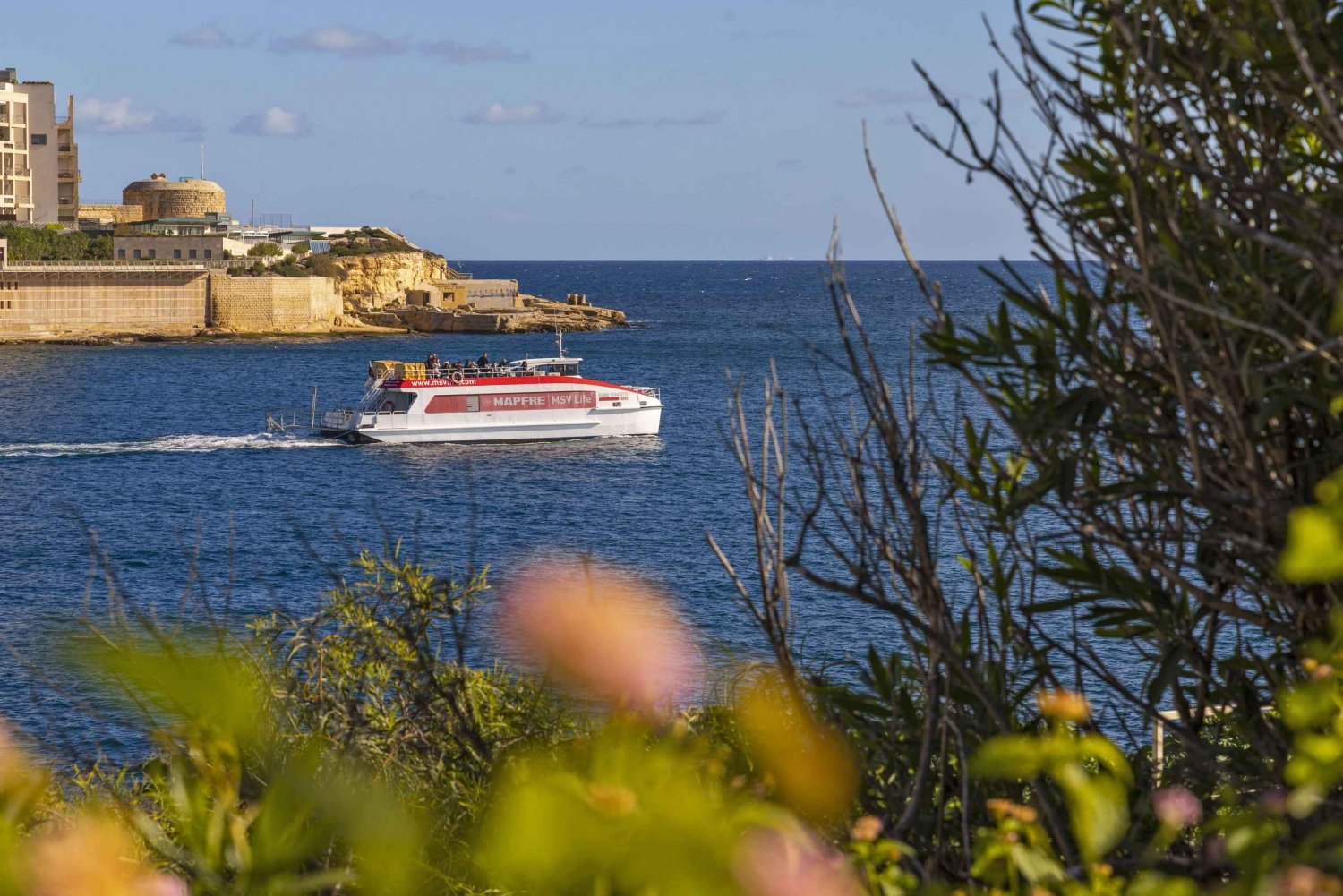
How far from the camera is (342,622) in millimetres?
6906

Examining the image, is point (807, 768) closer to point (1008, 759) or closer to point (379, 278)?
point (1008, 759)

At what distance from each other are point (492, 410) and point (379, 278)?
Result: 2381 inches

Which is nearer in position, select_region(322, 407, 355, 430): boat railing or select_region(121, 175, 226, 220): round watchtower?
select_region(322, 407, 355, 430): boat railing

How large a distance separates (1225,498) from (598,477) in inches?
1521

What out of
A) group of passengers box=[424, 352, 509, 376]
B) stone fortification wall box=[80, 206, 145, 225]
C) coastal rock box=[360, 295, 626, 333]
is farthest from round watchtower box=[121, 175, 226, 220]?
group of passengers box=[424, 352, 509, 376]

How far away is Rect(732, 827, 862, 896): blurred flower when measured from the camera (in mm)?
1277

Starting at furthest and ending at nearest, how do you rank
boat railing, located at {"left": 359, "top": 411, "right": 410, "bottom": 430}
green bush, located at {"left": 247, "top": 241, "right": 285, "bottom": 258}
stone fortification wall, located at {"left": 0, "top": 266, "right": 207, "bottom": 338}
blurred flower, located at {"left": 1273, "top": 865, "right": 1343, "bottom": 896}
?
1. green bush, located at {"left": 247, "top": 241, "right": 285, "bottom": 258}
2. stone fortification wall, located at {"left": 0, "top": 266, "right": 207, "bottom": 338}
3. boat railing, located at {"left": 359, "top": 411, "right": 410, "bottom": 430}
4. blurred flower, located at {"left": 1273, "top": 865, "right": 1343, "bottom": 896}

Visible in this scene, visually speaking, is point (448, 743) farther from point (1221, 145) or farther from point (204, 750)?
point (1221, 145)

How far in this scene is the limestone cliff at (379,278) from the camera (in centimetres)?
10362

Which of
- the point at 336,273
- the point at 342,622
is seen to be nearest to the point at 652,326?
the point at 336,273

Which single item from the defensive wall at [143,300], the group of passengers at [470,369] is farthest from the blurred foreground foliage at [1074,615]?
the defensive wall at [143,300]

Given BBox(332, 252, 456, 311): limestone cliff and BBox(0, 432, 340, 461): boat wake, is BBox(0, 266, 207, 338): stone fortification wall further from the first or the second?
BBox(0, 432, 340, 461): boat wake

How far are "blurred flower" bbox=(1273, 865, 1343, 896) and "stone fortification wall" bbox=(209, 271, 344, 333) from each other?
8925 centimetres

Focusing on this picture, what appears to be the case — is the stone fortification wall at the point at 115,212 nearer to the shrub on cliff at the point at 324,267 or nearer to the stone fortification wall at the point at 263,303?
the shrub on cliff at the point at 324,267
